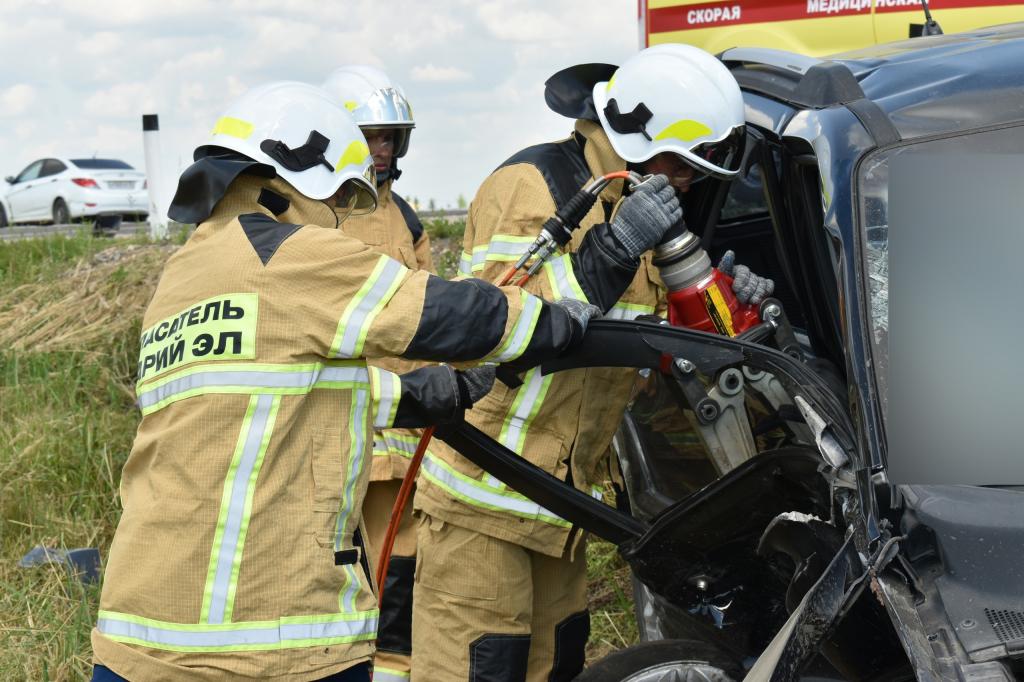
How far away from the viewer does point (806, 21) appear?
15.3 ft

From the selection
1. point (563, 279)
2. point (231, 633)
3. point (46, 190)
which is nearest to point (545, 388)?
point (563, 279)

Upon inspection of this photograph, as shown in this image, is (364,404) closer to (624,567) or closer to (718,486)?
(718,486)

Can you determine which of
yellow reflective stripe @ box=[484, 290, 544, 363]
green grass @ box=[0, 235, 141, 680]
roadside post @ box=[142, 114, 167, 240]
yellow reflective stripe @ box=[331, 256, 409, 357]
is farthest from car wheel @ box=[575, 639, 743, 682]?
roadside post @ box=[142, 114, 167, 240]

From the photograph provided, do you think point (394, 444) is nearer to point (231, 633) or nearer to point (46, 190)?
point (231, 633)

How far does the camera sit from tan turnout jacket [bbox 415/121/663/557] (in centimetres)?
306

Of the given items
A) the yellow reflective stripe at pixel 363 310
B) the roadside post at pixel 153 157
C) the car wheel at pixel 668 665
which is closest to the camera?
the yellow reflective stripe at pixel 363 310

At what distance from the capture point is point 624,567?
4680 mm

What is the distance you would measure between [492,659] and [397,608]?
1.15 metres

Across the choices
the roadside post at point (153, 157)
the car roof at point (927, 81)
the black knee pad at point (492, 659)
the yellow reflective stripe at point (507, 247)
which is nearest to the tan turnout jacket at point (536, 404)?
the yellow reflective stripe at point (507, 247)

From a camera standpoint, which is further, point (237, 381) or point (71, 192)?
point (71, 192)

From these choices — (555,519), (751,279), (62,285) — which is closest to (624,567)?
(555,519)

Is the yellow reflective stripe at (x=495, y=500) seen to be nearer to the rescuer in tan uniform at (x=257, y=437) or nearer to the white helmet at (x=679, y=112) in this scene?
the rescuer in tan uniform at (x=257, y=437)

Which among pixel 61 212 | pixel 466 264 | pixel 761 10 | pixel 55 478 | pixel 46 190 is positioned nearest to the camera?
pixel 466 264

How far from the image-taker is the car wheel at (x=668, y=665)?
2775mm
